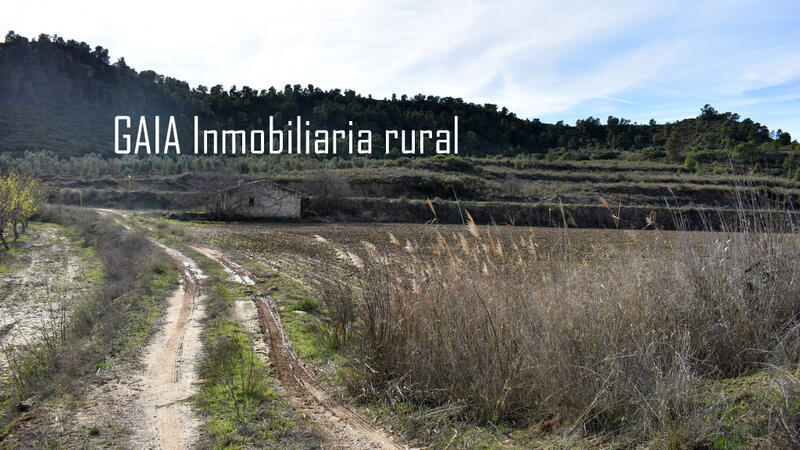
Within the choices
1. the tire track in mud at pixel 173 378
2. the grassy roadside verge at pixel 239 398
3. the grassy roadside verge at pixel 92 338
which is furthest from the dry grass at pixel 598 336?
the grassy roadside verge at pixel 92 338

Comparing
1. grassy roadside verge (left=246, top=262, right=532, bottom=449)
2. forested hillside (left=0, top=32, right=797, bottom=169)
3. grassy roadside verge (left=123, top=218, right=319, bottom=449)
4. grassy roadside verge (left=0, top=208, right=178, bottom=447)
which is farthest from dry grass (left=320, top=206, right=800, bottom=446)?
forested hillside (left=0, top=32, right=797, bottom=169)

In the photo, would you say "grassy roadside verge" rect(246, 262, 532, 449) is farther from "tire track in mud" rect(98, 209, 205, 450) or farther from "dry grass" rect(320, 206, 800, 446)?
"tire track in mud" rect(98, 209, 205, 450)

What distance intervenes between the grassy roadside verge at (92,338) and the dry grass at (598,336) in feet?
12.6

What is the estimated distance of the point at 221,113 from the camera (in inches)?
4254

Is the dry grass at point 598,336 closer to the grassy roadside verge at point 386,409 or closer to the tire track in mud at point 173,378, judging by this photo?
the grassy roadside verge at point 386,409

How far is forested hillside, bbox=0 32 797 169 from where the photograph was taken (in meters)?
89.0

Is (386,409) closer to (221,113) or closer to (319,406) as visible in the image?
(319,406)

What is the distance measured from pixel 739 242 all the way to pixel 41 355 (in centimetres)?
967

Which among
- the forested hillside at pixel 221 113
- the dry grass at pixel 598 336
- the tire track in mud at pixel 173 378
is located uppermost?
the forested hillside at pixel 221 113

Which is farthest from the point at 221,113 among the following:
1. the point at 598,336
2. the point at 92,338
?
the point at 598,336

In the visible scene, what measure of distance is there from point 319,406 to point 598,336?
327 centimetres

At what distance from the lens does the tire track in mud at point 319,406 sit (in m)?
5.80

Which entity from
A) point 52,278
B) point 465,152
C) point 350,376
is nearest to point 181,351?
point 350,376

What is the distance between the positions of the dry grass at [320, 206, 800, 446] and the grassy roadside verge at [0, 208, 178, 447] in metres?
3.83
